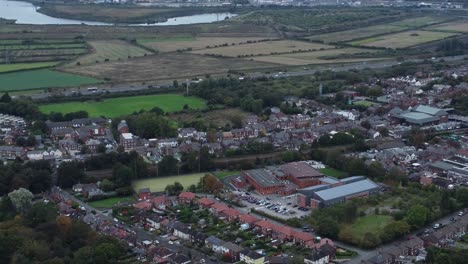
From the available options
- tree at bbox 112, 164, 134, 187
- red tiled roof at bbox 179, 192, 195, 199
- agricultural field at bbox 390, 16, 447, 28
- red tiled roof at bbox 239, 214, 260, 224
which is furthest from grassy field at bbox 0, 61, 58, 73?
agricultural field at bbox 390, 16, 447, 28

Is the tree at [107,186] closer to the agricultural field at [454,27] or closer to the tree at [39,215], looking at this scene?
the tree at [39,215]

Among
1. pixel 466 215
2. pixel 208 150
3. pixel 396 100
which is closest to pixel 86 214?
pixel 208 150

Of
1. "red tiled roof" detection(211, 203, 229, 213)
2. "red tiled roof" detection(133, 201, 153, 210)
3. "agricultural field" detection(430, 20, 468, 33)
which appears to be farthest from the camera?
"agricultural field" detection(430, 20, 468, 33)

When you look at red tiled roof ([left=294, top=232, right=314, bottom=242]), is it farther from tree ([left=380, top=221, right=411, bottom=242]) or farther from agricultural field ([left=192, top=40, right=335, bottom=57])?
agricultural field ([left=192, top=40, right=335, bottom=57])

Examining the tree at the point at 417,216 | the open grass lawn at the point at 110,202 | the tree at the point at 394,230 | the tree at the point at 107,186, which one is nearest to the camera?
the tree at the point at 394,230

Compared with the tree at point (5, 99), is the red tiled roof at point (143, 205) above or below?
below

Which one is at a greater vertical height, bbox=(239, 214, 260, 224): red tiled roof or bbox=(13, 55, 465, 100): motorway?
bbox=(13, 55, 465, 100): motorway

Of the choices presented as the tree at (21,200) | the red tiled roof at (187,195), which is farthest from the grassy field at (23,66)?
the red tiled roof at (187,195)

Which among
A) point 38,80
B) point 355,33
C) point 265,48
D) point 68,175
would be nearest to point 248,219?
point 68,175

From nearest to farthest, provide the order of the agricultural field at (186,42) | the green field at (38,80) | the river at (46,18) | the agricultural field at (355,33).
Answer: the green field at (38,80)
the agricultural field at (186,42)
the agricultural field at (355,33)
the river at (46,18)
